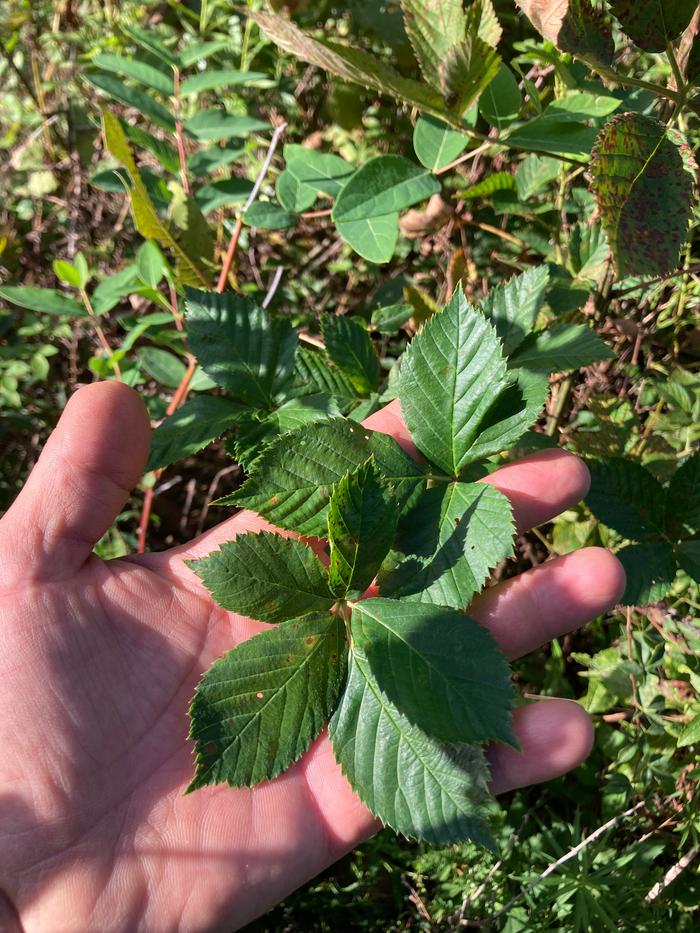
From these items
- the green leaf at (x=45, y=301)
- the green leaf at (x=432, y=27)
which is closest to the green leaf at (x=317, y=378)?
the green leaf at (x=432, y=27)

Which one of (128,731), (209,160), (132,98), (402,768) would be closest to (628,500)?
(402,768)

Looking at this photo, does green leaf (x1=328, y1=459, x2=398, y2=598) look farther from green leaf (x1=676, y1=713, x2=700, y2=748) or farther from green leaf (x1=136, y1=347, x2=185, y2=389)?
green leaf (x1=136, y1=347, x2=185, y2=389)

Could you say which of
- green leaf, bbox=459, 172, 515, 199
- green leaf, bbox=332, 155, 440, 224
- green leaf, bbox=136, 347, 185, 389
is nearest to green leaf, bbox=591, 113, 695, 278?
green leaf, bbox=332, 155, 440, 224

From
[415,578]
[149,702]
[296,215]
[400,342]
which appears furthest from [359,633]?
[400,342]

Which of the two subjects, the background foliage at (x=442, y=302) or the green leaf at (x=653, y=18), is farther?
the background foliage at (x=442, y=302)

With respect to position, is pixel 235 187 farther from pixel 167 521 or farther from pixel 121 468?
pixel 167 521

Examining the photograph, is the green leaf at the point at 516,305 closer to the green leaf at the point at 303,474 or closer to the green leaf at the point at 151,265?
the green leaf at the point at 303,474
